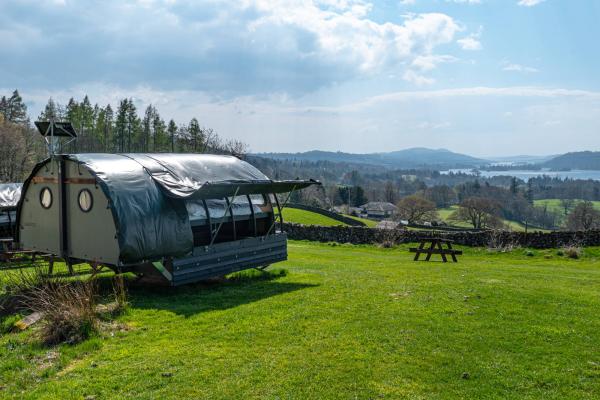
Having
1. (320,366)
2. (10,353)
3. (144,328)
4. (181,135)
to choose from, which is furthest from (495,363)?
(181,135)

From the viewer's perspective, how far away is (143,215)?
1145cm

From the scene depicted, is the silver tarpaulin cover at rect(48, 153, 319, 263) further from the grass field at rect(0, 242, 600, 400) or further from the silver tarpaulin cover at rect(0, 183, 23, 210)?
the silver tarpaulin cover at rect(0, 183, 23, 210)

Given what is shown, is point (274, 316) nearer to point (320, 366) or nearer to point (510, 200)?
point (320, 366)

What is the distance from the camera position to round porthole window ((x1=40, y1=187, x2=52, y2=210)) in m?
12.7

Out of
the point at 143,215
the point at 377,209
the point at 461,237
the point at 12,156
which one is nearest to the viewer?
the point at 143,215

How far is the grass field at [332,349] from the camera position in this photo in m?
6.50

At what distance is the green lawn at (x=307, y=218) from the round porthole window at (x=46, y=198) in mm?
36916

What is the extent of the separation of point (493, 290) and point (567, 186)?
213m

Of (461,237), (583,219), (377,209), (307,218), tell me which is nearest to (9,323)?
(461,237)

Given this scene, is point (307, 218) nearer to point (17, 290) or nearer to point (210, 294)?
point (210, 294)

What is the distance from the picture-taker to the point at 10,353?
26.3 feet

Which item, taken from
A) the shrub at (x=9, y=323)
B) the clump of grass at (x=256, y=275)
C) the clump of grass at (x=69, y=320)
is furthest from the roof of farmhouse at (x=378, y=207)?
the clump of grass at (x=69, y=320)

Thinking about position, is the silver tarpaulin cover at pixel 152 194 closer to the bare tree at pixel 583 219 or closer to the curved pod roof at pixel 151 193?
the curved pod roof at pixel 151 193

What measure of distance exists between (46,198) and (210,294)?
4905 mm
